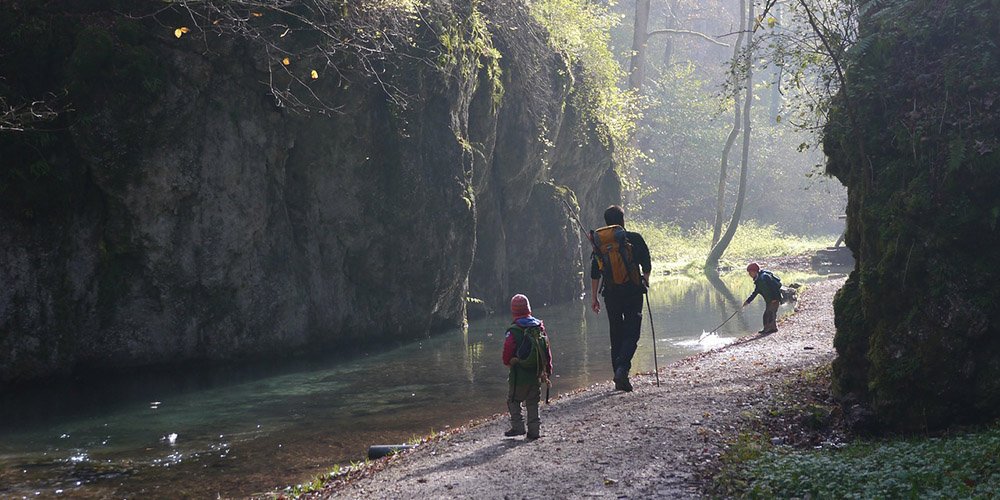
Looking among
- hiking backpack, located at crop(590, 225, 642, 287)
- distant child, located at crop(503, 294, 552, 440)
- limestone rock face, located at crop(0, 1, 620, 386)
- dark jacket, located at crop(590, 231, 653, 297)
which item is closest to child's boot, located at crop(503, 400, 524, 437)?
distant child, located at crop(503, 294, 552, 440)

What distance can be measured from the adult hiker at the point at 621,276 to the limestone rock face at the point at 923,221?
2597 mm

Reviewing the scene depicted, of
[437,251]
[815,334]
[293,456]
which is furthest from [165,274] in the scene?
[815,334]

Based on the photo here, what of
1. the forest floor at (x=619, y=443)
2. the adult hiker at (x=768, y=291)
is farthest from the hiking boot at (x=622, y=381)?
the adult hiker at (x=768, y=291)

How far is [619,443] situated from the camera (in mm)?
9180

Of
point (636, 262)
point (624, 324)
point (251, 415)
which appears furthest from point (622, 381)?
point (251, 415)

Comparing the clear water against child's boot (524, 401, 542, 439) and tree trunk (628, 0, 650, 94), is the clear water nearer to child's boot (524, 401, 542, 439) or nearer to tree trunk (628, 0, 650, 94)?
child's boot (524, 401, 542, 439)

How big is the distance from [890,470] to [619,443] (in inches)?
108

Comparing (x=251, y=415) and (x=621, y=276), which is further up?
(x=621, y=276)

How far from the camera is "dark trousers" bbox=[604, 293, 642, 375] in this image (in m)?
12.0

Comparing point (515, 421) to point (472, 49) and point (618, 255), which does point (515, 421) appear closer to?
point (618, 255)

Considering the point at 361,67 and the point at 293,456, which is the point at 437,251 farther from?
the point at 293,456

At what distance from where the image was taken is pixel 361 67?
65.2ft

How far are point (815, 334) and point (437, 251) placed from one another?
9.12 m

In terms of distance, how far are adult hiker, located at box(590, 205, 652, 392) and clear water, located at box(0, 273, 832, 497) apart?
8.40ft
